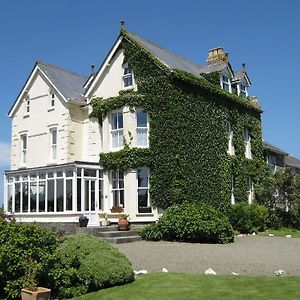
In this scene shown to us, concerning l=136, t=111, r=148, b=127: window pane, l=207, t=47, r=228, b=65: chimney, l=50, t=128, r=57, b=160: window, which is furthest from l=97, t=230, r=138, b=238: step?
l=207, t=47, r=228, b=65: chimney

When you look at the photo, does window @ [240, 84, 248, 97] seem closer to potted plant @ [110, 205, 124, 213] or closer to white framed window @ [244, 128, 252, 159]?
white framed window @ [244, 128, 252, 159]

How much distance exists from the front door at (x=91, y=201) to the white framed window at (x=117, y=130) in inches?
106

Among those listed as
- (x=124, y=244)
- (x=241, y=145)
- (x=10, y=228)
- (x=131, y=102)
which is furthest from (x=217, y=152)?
(x=10, y=228)

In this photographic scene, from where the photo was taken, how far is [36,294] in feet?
30.9

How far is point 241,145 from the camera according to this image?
30.9 metres

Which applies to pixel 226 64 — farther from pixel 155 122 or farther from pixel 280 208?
pixel 280 208

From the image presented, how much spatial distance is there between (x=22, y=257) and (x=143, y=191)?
1561 cm

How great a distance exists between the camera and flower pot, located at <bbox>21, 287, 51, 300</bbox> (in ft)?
30.9

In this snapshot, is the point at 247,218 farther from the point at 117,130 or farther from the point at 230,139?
the point at 117,130

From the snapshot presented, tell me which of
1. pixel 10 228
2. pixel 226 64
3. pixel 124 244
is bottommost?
pixel 124 244

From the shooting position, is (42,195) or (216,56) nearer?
(42,195)

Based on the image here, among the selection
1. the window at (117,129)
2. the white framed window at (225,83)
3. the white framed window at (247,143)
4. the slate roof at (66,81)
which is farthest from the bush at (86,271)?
the white framed window at (247,143)

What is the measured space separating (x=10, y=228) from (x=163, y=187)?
48.5ft

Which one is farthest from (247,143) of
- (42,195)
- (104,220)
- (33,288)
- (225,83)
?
(33,288)
